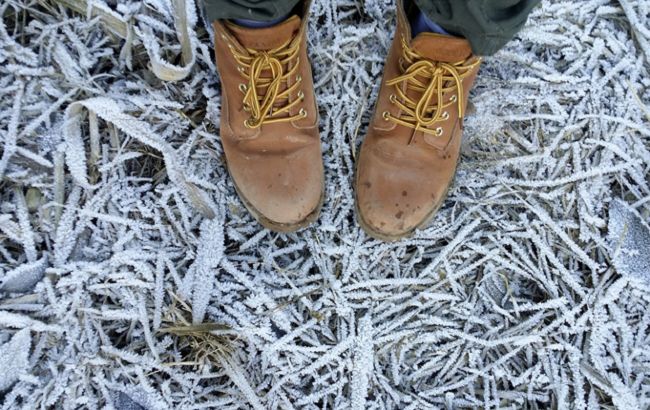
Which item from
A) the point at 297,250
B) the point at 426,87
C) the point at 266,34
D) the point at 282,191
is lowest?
the point at 297,250

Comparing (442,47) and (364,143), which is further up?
(442,47)

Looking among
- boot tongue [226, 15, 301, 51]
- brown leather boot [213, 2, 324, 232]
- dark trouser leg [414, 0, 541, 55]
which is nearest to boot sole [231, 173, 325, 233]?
brown leather boot [213, 2, 324, 232]

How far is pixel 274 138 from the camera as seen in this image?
107 centimetres

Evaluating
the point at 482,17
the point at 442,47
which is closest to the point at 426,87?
the point at 442,47

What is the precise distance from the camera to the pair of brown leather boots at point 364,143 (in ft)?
3.37

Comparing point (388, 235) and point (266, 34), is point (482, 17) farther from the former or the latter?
point (388, 235)

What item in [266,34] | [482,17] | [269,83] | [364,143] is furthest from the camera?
[364,143]

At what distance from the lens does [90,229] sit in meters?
1.12

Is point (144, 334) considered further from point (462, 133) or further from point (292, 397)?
point (462, 133)

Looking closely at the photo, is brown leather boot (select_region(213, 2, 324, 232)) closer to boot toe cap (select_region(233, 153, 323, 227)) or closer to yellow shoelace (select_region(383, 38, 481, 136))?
boot toe cap (select_region(233, 153, 323, 227))

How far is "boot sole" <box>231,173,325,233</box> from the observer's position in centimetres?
110

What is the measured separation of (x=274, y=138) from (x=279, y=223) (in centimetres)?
16

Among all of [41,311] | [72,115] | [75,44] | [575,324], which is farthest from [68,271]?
[575,324]

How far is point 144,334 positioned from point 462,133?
0.72 meters
